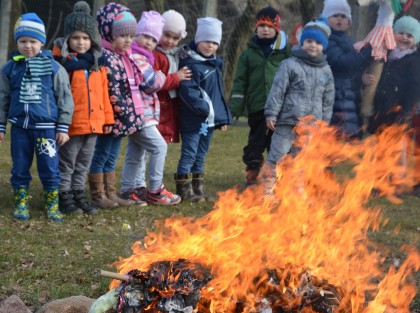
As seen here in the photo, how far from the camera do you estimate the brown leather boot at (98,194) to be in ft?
27.6

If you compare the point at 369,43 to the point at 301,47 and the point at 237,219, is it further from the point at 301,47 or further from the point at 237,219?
the point at 237,219

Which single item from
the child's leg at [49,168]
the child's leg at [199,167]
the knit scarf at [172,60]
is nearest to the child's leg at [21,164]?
the child's leg at [49,168]

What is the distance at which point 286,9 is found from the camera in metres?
19.1

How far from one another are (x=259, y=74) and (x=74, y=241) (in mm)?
4119

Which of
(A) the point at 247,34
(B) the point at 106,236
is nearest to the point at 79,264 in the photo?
(B) the point at 106,236

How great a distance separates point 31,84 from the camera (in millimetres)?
7410

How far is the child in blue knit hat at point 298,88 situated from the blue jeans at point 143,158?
1371 millimetres

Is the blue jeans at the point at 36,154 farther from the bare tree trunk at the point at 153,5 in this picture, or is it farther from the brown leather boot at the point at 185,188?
the bare tree trunk at the point at 153,5

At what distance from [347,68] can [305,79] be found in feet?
3.63

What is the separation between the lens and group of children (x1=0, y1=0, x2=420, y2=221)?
7.52 metres

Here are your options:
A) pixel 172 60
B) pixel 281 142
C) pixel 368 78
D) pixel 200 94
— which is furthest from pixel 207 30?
pixel 368 78

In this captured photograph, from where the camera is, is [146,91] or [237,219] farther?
[146,91]

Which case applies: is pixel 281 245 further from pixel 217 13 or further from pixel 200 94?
pixel 217 13

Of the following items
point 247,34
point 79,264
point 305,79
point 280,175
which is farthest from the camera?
point 247,34
